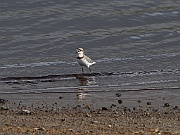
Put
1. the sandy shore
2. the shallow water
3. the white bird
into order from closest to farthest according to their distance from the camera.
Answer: the sandy shore
the shallow water
the white bird

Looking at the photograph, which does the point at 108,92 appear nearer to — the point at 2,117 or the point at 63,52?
the point at 2,117

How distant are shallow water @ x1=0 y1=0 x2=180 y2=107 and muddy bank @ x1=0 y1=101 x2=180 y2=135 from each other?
1520 millimetres

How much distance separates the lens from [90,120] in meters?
9.41

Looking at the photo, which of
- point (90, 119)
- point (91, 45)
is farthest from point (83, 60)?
point (90, 119)

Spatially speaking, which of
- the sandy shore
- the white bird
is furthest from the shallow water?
the sandy shore

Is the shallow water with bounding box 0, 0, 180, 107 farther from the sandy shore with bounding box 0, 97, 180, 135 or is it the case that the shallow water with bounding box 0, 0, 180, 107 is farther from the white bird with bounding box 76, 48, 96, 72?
the sandy shore with bounding box 0, 97, 180, 135

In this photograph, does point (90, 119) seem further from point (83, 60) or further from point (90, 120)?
point (83, 60)

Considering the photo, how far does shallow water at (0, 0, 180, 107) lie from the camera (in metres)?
13.1

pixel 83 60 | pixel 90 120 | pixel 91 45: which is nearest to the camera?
pixel 90 120

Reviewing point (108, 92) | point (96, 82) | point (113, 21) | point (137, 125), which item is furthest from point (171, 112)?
point (113, 21)

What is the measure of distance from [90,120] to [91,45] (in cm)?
770

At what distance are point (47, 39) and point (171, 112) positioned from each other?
25.1ft

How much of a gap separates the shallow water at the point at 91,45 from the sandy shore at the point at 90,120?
4.95 feet

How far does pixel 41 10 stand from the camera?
1998 cm
